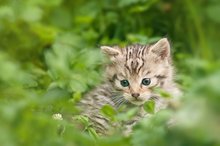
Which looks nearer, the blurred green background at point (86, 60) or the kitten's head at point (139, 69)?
the blurred green background at point (86, 60)

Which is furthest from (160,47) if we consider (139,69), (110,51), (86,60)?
(86,60)

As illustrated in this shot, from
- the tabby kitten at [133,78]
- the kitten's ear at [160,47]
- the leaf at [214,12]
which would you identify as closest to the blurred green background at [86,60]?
the leaf at [214,12]

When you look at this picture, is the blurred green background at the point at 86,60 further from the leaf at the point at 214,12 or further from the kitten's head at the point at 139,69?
the kitten's head at the point at 139,69

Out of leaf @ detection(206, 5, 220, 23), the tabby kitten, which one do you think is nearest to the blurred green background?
leaf @ detection(206, 5, 220, 23)

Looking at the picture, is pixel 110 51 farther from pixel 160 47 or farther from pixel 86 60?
pixel 160 47

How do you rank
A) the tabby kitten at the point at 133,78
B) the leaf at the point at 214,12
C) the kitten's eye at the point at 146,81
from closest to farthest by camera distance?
the tabby kitten at the point at 133,78 → the kitten's eye at the point at 146,81 → the leaf at the point at 214,12
